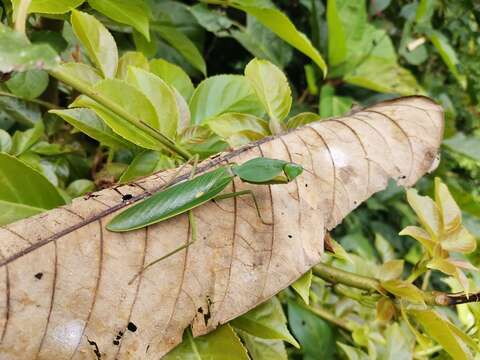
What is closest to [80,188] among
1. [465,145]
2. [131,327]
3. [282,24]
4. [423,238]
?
[131,327]

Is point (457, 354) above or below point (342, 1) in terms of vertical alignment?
below

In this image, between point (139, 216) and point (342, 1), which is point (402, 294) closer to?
point (139, 216)

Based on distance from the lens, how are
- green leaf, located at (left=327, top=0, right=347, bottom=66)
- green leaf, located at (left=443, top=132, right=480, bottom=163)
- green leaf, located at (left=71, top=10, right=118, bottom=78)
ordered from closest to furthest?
green leaf, located at (left=71, top=10, right=118, bottom=78)
green leaf, located at (left=327, top=0, right=347, bottom=66)
green leaf, located at (left=443, top=132, right=480, bottom=163)

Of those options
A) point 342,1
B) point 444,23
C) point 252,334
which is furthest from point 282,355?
point 444,23

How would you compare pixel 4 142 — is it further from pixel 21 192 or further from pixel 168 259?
pixel 168 259

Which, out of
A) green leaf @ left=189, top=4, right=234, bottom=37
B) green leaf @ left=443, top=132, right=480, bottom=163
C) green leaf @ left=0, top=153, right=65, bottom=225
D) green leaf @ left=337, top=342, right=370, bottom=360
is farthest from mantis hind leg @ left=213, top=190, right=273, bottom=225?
green leaf @ left=443, top=132, right=480, bottom=163

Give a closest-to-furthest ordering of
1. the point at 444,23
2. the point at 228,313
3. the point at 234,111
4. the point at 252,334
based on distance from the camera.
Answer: the point at 228,313
the point at 252,334
the point at 234,111
the point at 444,23

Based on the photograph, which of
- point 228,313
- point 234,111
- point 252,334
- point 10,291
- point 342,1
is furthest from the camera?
point 342,1

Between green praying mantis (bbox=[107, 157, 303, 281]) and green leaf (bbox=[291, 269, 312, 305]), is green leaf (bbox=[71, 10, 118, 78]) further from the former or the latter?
green leaf (bbox=[291, 269, 312, 305])

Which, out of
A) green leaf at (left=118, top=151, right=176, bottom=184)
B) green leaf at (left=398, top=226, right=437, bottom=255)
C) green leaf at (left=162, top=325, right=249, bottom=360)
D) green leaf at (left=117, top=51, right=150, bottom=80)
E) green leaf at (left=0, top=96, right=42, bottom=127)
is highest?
green leaf at (left=117, top=51, right=150, bottom=80)
